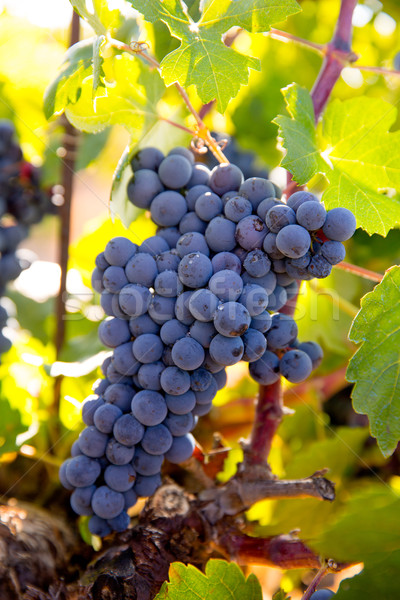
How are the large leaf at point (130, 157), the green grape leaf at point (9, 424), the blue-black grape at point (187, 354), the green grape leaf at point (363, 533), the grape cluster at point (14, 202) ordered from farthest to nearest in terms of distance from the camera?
the grape cluster at point (14, 202)
the green grape leaf at point (9, 424)
the large leaf at point (130, 157)
the blue-black grape at point (187, 354)
the green grape leaf at point (363, 533)

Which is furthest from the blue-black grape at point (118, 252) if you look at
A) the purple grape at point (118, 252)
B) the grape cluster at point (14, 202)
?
the grape cluster at point (14, 202)

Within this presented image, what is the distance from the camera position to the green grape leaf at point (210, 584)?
0.54 m

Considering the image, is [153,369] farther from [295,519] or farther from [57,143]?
[57,143]

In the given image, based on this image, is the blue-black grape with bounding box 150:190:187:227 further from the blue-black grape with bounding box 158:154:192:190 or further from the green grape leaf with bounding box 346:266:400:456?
the green grape leaf with bounding box 346:266:400:456

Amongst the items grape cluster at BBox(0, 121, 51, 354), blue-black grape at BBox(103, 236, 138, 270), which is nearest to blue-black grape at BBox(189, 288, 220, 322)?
blue-black grape at BBox(103, 236, 138, 270)

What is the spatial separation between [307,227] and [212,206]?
0.12 metres

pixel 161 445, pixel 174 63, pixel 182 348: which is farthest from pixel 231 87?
pixel 161 445

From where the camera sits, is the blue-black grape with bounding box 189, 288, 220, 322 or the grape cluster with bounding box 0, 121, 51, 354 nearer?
the blue-black grape with bounding box 189, 288, 220, 322

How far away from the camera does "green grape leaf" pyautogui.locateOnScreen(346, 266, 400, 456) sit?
0.55m

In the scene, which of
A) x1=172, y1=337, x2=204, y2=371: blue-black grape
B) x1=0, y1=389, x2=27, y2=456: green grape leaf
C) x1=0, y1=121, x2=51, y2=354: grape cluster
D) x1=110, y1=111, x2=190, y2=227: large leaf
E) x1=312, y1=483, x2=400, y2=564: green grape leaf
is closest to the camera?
x1=312, y1=483, x2=400, y2=564: green grape leaf

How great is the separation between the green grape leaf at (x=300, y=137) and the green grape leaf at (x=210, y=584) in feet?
1.50

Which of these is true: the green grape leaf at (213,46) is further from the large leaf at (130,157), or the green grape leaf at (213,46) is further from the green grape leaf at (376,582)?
the green grape leaf at (376,582)

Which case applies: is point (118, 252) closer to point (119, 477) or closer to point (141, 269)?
point (141, 269)

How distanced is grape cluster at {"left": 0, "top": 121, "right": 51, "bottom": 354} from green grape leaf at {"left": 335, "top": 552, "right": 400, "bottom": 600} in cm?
82
